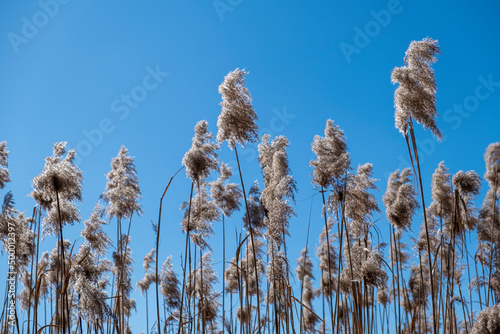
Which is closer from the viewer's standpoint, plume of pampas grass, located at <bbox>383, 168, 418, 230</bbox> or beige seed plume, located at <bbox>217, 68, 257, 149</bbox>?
beige seed plume, located at <bbox>217, 68, 257, 149</bbox>

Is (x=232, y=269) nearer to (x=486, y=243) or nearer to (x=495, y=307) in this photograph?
(x=486, y=243)

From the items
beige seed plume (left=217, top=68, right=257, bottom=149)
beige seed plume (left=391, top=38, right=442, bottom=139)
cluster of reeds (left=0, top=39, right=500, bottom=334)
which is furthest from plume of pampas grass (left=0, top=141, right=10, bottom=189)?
beige seed plume (left=391, top=38, right=442, bottom=139)

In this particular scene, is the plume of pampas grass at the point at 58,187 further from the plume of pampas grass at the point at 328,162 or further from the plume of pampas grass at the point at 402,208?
the plume of pampas grass at the point at 402,208

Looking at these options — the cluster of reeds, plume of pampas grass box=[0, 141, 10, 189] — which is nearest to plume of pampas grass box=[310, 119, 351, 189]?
the cluster of reeds

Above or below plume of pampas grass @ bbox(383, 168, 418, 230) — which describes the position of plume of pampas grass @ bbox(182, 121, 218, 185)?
above

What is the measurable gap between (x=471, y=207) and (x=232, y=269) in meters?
3.99

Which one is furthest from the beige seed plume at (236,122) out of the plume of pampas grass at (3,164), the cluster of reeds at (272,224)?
the plume of pampas grass at (3,164)

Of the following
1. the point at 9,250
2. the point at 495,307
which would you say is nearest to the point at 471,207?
the point at 495,307

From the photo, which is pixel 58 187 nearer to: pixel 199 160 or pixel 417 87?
pixel 199 160

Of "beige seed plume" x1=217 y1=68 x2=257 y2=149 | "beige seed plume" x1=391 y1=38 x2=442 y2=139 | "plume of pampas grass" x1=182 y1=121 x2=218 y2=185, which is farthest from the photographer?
"plume of pampas grass" x1=182 y1=121 x2=218 y2=185

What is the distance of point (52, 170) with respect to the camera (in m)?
3.69

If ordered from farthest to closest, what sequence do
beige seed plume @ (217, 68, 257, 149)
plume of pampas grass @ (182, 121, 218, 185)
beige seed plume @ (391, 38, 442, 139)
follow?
1. plume of pampas grass @ (182, 121, 218, 185)
2. beige seed plume @ (217, 68, 257, 149)
3. beige seed plume @ (391, 38, 442, 139)

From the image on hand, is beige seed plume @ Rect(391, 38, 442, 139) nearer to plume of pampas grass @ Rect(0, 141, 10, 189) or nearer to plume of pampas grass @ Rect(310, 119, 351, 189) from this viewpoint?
plume of pampas grass @ Rect(310, 119, 351, 189)

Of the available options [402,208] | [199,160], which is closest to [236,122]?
[199,160]
